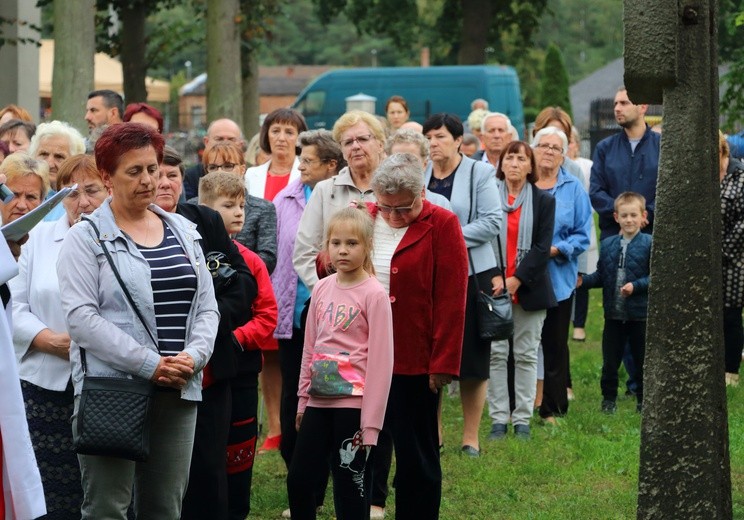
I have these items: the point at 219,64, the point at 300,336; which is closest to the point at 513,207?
the point at 300,336

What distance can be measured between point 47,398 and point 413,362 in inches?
73.6

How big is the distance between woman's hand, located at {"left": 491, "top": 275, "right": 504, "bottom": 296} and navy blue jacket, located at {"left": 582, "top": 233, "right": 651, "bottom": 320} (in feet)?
7.21

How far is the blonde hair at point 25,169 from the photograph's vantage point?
668 centimetres

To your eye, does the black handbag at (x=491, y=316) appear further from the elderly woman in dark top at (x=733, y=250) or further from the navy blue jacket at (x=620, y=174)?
the elderly woman in dark top at (x=733, y=250)

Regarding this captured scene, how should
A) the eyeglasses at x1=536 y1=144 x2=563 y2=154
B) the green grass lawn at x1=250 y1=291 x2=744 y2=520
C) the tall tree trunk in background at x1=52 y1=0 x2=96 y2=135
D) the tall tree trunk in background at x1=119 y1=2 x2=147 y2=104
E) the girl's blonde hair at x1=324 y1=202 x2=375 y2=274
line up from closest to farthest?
the girl's blonde hair at x1=324 y1=202 x2=375 y2=274 < the green grass lawn at x1=250 y1=291 x2=744 y2=520 < the eyeglasses at x1=536 y1=144 x2=563 y2=154 < the tall tree trunk in background at x1=52 y1=0 x2=96 y2=135 < the tall tree trunk in background at x1=119 y1=2 x2=147 y2=104

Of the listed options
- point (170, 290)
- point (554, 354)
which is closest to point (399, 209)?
point (170, 290)

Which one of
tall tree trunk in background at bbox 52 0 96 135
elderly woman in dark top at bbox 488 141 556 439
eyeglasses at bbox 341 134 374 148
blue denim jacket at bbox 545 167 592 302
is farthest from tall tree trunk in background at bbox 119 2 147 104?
eyeglasses at bbox 341 134 374 148

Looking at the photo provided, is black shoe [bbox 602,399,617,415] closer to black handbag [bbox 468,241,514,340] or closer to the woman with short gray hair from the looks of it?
black handbag [bbox 468,241,514,340]

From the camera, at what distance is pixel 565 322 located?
34.2 ft

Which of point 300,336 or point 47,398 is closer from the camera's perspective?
point 47,398

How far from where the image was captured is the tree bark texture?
538 centimetres

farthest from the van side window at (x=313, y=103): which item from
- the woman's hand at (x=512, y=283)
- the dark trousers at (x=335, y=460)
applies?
the dark trousers at (x=335, y=460)

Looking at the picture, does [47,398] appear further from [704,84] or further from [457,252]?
[704,84]

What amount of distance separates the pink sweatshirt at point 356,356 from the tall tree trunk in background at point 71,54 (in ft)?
31.8
